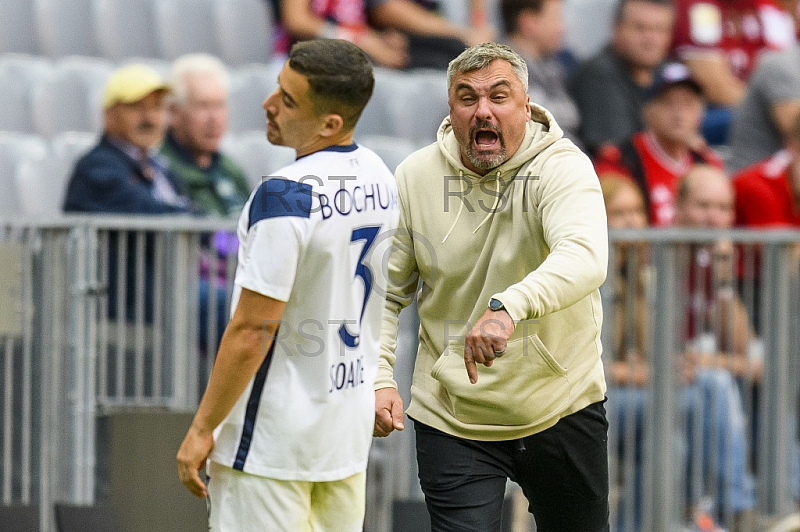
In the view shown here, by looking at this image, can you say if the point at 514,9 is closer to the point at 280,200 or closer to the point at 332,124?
the point at 332,124

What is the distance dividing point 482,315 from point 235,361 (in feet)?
2.27

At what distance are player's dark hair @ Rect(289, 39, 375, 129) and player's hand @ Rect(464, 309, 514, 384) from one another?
0.89m

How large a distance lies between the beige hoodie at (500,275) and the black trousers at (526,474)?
0.17 feet

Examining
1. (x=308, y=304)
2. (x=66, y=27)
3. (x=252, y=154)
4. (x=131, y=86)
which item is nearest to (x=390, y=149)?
(x=252, y=154)

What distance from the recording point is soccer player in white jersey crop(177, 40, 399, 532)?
338 centimetres

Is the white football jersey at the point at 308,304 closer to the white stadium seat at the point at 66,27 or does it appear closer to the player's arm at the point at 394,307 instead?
the player's arm at the point at 394,307

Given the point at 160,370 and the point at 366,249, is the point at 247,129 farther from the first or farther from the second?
the point at 366,249

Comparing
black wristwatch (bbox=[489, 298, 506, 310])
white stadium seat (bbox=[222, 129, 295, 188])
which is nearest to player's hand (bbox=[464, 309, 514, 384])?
black wristwatch (bbox=[489, 298, 506, 310])

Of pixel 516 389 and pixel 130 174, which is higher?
pixel 130 174

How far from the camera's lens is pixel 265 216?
11.0ft

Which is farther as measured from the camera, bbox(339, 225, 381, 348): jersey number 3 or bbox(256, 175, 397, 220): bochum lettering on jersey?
bbox(339, 225, 381, 348): jersey number 3

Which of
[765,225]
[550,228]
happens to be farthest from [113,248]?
[765,225]

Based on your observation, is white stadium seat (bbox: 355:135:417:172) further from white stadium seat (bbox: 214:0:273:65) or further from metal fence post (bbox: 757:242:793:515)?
metal fence post (bbox: 757:242:793:515)

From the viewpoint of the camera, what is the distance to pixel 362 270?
142 inches
